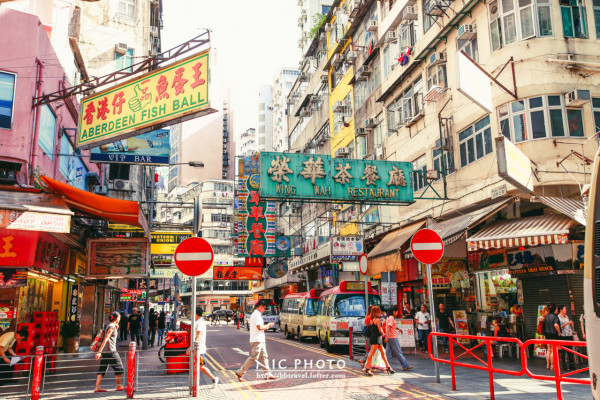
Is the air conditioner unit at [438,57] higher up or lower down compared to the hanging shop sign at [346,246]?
higher up

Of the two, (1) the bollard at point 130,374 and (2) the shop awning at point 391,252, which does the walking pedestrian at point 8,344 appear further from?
(2) the shop awning at point 391,252

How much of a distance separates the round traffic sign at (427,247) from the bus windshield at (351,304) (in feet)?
27.9

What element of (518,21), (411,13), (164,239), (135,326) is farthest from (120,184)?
(518,21)

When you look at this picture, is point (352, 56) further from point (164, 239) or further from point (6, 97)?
point (6, 97)

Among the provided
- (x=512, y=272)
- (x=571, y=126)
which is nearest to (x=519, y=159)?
(x=571, y=126)

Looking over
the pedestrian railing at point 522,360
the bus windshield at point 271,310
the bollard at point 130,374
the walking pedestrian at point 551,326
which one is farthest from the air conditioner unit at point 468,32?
the bus windshield at point 271,310

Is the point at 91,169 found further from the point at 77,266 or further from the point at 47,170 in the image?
the point at 47,170

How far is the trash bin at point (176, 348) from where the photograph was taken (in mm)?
12570

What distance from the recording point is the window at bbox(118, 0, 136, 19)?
1202 inches

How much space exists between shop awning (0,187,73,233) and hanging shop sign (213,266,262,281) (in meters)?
38.5

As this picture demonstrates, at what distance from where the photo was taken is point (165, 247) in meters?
22.5

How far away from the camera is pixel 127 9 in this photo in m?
31.1

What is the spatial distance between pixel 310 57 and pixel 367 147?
17654 millimetres

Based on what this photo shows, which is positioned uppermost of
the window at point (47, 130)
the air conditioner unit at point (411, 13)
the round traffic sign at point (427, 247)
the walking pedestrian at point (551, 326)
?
the air conditioner unit at point (411, 13)
